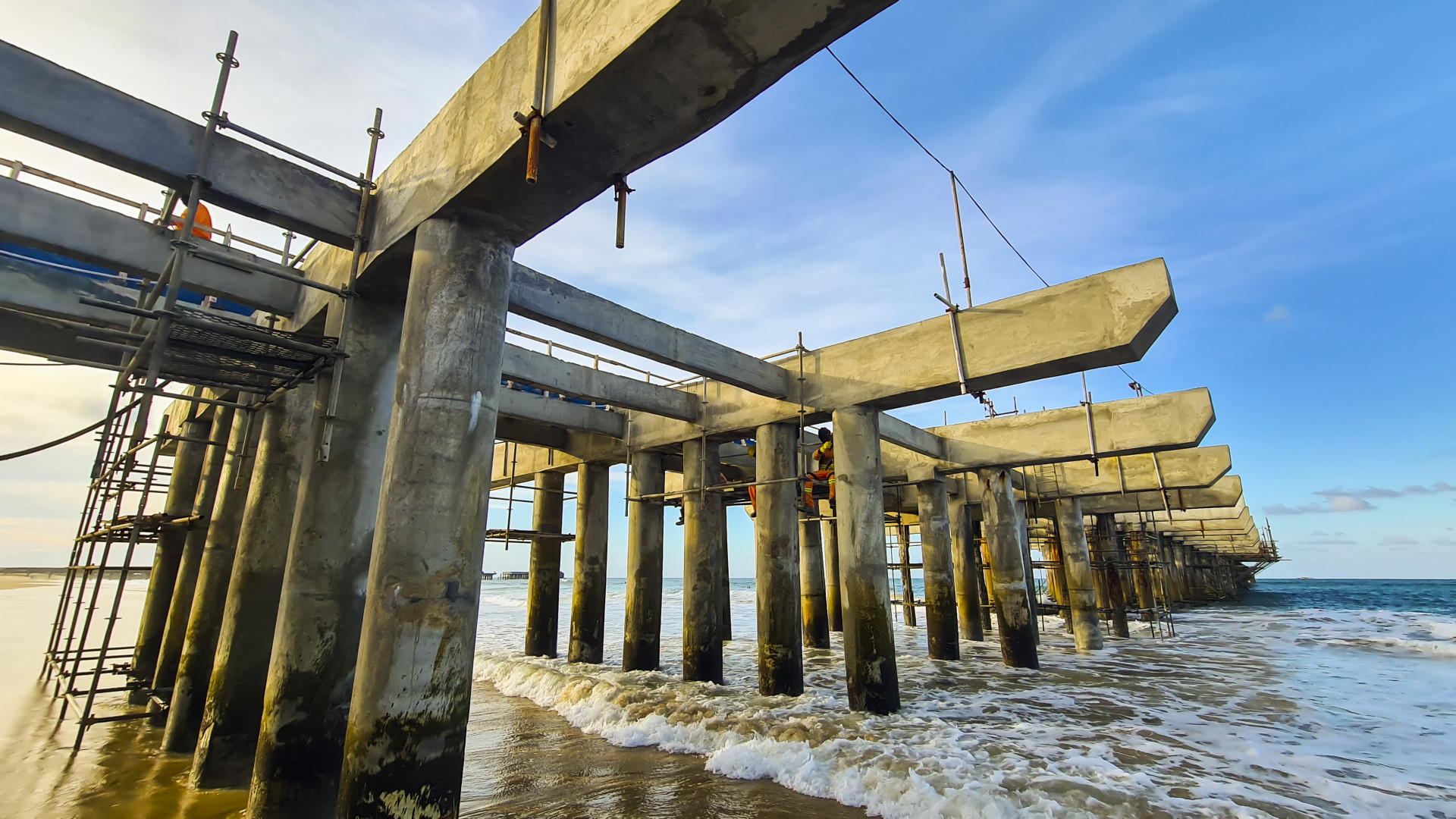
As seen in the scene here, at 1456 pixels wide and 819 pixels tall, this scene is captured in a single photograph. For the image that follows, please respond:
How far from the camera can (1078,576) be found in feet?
56.3

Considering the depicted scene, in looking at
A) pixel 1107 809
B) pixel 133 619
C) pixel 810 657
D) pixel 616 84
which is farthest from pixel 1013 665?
pixel 133 619

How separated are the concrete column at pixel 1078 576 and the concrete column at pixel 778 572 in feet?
33.9

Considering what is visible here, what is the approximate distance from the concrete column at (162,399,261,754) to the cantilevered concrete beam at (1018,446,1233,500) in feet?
52.2

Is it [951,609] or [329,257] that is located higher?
[329,257]

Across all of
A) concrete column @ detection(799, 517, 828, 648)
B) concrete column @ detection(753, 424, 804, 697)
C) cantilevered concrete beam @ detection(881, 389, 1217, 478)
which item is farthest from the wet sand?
concrete column @ detection(799, 517, 828, 648)

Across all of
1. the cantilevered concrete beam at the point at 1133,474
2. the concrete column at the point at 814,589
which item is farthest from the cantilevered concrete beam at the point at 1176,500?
the concrete column at the point at 814,589

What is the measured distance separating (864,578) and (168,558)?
11.3 m

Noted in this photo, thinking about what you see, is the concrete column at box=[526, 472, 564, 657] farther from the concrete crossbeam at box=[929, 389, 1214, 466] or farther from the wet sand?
the concrete crossbeam at box=[929, 389, 1214, 466]

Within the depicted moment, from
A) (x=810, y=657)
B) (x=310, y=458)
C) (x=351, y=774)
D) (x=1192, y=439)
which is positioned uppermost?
(x=1192, y=439)

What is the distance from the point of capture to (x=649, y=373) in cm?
1207

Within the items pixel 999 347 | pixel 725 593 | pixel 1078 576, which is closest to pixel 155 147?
pixel 999 347

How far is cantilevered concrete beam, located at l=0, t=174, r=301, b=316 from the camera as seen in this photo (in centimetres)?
545

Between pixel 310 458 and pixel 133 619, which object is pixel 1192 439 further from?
pixel 133 619

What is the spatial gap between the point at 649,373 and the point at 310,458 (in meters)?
7.13
